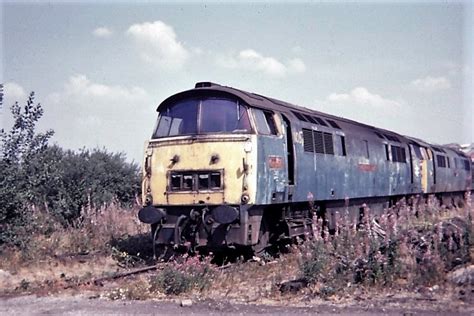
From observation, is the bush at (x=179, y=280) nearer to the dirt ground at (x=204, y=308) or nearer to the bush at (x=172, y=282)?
the bush at (x=172, y=282)

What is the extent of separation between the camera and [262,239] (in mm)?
10844

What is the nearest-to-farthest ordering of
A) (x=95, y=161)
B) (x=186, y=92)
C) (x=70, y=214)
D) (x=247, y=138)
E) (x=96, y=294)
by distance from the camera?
(x=96, y=294), (x=247, y=138), (x=186, y=92), (x=70, y=214), (x=95, y=161)

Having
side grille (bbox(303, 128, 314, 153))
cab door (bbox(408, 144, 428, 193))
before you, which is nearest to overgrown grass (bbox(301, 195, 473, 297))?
side grille (bbox(303, 128, 314, 153))

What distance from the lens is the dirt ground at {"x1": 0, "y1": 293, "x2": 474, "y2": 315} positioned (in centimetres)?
643

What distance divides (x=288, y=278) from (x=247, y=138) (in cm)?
270

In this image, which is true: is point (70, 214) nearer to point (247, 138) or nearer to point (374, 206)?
point (247, 138)

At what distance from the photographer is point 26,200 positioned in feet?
38.3

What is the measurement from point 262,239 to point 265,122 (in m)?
2.38

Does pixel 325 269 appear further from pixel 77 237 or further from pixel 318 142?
pixel 77 237

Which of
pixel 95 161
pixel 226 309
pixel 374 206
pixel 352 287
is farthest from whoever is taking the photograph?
pixel 95 161

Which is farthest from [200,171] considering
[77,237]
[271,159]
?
[77,237]

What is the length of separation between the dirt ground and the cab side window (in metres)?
4.24

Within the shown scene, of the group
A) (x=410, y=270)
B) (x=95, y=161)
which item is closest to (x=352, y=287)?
Result: (x=410, y=270)

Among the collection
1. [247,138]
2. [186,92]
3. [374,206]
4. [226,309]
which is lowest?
[226,309]
